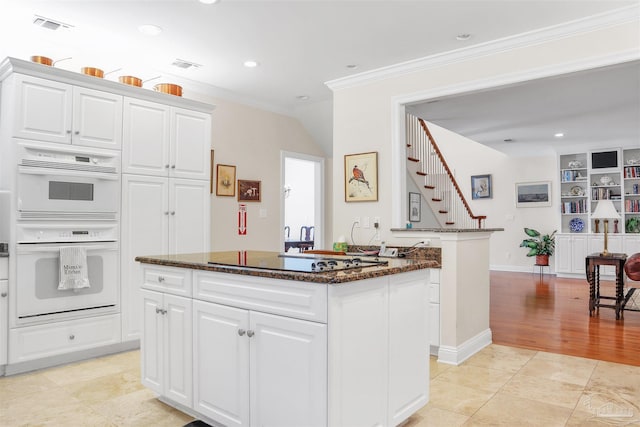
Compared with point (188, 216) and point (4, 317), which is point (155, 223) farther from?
point (4, 317)

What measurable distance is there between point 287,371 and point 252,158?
4041 millimetres

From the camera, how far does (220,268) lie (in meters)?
2.15

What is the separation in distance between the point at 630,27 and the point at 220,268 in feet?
11.1

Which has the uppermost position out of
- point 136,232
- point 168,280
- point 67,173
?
point 67,173

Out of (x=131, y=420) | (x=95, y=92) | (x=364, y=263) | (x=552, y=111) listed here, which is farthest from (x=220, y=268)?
(x=552, y=111)

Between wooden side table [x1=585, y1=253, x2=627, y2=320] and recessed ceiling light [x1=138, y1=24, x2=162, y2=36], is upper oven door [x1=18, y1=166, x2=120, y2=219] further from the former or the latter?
wooden side table [x1=585, y1=253, x2=627, y2=320]

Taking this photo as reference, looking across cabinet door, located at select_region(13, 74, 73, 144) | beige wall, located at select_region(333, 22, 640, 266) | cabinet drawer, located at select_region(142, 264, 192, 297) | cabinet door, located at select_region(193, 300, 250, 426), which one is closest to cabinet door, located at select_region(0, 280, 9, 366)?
cabinet door, located at select_region(13, 74, 73, 144)

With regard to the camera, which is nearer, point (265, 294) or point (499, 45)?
point (265, 294)

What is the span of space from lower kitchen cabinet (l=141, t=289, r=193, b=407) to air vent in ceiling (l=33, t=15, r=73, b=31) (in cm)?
231

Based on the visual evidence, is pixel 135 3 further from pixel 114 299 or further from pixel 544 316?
pixel 544 316

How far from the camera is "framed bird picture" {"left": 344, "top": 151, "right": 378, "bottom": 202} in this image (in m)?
4.46

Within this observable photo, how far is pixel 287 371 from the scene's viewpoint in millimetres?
1892

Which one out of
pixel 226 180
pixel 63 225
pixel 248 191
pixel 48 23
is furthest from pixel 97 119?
pixel 248 191

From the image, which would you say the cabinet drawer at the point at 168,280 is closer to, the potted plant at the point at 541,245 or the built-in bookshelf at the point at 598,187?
the potted plant at the point at 541,245
